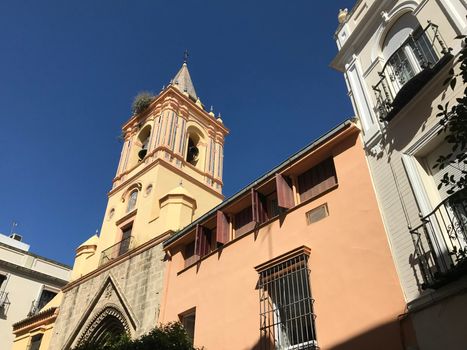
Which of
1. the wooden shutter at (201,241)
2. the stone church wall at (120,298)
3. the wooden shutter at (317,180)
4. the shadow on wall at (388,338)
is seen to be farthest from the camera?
the stone church wall at (120,298)

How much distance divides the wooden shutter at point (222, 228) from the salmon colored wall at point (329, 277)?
0.34 m

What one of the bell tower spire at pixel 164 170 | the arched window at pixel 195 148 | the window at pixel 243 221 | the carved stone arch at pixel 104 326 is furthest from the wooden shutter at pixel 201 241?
the arched window at pixel 195 148

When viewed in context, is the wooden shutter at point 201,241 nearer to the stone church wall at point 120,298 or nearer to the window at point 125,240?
the stone church wall at point 120,298

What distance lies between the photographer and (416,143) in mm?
7895

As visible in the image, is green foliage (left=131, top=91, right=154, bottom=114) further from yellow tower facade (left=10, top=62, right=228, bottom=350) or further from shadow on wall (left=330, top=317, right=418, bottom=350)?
shadow on wall (left=330, top=317, right=418, bottom=350)

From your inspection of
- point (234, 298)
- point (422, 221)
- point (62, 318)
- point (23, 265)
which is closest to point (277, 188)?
point (234, 298)

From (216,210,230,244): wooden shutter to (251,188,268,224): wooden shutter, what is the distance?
1218 millimetres

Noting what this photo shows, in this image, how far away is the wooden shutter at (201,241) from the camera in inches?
499

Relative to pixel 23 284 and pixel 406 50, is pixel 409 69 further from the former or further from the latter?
pixel 23 284

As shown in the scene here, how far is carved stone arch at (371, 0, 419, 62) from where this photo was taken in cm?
938

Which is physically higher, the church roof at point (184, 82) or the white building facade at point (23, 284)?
the church roof at point (184, 82)

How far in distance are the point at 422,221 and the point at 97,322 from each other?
1249 cm

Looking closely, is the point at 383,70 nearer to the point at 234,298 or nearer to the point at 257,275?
the point at 257,275

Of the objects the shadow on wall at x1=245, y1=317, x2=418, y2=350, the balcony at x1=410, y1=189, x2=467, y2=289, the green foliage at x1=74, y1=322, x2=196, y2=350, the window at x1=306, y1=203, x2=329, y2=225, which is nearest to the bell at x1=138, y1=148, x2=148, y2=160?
the green foliage at x1=74, y1=322, x2=196, y2=350
